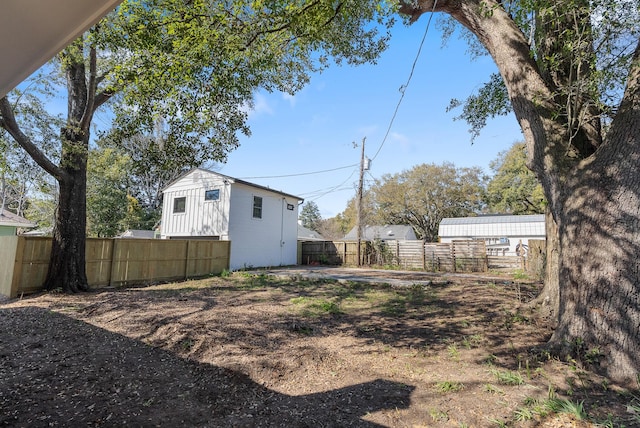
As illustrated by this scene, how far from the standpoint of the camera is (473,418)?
249 cm

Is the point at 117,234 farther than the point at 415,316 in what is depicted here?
Yes

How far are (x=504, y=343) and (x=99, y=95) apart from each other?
10.3m

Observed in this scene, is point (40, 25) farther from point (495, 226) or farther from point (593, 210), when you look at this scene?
point (495, 226)

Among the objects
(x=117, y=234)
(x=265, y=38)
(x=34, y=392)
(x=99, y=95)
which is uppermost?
(x=99, y=95)

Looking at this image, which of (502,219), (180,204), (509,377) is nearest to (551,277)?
(509,377)

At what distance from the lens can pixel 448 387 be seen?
2.99m

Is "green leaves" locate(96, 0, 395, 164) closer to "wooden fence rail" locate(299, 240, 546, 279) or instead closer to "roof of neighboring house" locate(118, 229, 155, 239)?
"wooden fence rail" locate(299, 240, 546, 279)

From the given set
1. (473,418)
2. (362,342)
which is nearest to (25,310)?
(362,342)

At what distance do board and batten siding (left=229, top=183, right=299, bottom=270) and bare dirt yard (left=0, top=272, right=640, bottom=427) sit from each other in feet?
28.1

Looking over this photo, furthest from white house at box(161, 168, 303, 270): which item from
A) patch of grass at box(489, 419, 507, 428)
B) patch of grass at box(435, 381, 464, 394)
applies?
patch of grass at box(489, 419, 507, 428)

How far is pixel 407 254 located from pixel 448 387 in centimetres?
1436

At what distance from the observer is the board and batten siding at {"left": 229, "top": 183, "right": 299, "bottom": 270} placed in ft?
48.9

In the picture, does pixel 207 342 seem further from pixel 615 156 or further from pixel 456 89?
pixel 456 89

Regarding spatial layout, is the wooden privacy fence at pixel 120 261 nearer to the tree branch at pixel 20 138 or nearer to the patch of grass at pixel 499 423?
the tree branch at pixel 20 138
